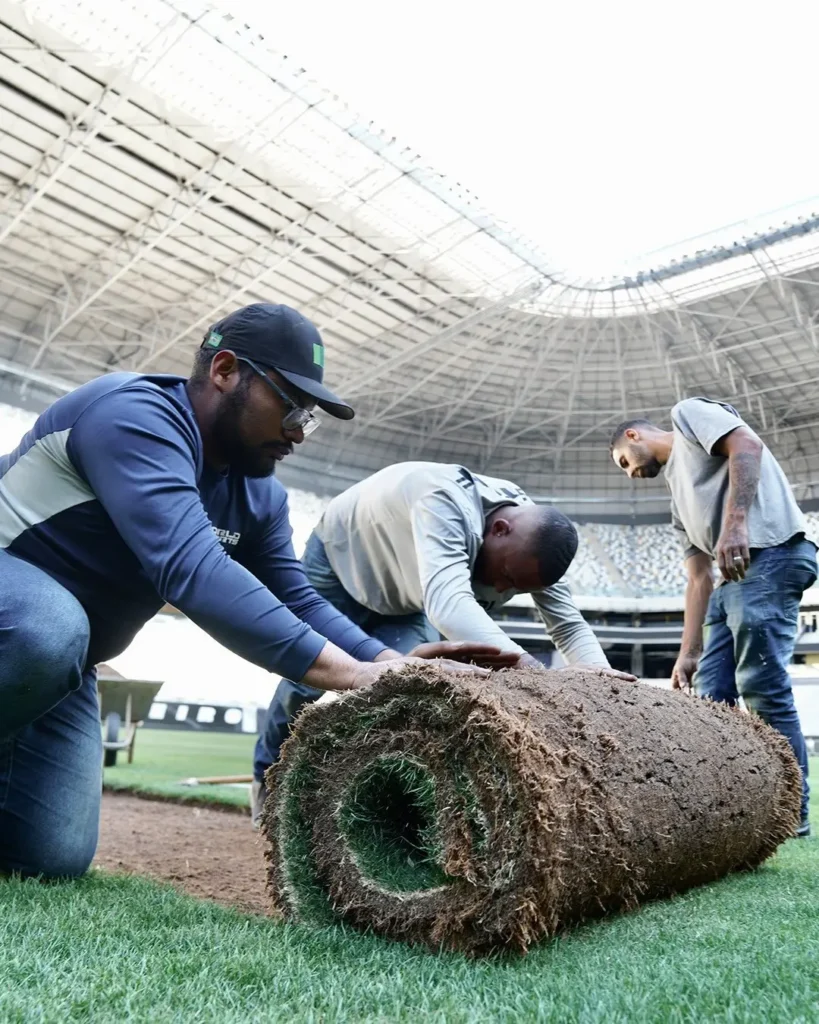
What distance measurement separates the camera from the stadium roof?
12.7 m

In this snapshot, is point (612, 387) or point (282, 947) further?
point (612, 387)

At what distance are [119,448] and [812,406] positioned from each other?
27.3 meters

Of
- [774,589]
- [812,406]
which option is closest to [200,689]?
[812,406]

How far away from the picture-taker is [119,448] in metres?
1.72

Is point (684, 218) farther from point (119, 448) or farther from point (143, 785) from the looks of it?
point (119, 448)

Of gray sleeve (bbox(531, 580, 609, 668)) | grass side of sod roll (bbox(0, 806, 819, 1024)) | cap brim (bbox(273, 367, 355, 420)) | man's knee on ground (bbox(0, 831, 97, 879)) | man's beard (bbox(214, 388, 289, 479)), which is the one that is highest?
cap brim (bbox(273, 367, 355, 420))

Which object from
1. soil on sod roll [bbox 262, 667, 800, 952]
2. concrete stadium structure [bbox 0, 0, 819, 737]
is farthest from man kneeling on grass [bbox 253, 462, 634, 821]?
concrete stadium structure [bbox 0, 0, 819, 737]

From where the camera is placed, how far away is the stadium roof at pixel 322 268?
41.6ft

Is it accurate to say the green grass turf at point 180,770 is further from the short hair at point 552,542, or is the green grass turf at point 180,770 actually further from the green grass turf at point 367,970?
the green grass turf at point 367,970

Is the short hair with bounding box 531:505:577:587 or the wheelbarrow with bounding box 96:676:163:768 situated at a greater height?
the short hair with bounding box 531:505:577:587

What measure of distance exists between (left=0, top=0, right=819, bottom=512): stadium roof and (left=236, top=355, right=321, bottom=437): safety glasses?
11757 mm

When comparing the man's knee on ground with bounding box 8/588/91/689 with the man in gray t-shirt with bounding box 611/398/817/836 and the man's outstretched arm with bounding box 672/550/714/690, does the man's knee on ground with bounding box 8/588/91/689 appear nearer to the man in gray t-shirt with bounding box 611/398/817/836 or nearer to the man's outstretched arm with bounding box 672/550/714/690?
the man in gray t-shirt with bounding box 611/398/817/836

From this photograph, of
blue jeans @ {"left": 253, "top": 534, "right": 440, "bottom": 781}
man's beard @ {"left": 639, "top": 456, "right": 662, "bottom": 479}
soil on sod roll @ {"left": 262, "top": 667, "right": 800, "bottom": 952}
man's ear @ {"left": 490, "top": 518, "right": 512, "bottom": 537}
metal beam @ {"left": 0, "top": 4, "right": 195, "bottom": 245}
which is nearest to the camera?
soil on sod roll @ {"left": 262, "top": 667, "right": 800, "bottom": 952}

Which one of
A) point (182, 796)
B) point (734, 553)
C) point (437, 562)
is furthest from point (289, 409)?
point (182, 796)
